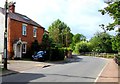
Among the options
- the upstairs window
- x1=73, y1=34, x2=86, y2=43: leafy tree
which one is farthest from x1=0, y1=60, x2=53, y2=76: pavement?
x1=73, y1=34, x2=86, y2=43: leafy tree

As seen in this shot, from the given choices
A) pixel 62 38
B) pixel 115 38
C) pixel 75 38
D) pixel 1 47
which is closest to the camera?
pixel 115 38

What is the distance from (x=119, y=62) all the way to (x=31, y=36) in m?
18.1

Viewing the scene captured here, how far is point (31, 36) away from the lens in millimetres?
50375

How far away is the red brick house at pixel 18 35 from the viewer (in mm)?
44156

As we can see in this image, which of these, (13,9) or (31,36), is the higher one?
(13,9)

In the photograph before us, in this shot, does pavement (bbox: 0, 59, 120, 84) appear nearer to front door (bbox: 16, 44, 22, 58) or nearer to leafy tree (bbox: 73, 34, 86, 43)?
front door (bbox: 16, 44, 22, 58)

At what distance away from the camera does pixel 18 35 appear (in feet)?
152

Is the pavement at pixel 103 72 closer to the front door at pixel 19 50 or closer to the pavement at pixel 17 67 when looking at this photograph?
the pavement at pixel 17 67

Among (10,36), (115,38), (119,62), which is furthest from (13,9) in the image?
(115,38)

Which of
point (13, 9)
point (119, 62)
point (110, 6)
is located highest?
point (13, 9)

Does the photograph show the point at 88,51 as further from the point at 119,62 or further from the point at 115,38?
the point at 115,38

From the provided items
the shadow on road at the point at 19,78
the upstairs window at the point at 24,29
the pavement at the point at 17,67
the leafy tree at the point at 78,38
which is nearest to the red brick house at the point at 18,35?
the upstairs window at the point at 24,29

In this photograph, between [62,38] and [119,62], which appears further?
[62,38]

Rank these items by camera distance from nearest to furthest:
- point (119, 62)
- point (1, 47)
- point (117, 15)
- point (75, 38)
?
point (117, 15), point (119, 62), point (1, 47), point (75, 38)
